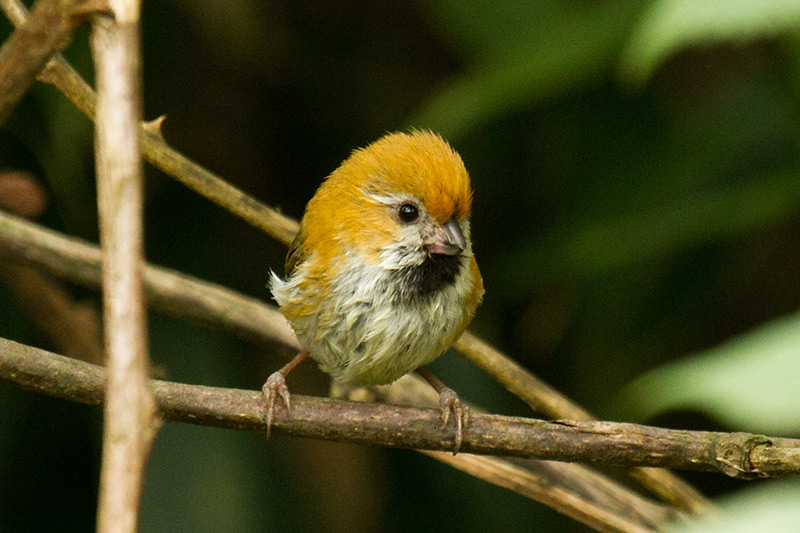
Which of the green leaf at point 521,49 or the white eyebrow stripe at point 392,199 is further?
the green leaf at point 521,49

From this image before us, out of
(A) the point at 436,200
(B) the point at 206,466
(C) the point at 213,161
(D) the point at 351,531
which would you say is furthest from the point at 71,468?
(A) the point at 436,200

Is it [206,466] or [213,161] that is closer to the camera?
[206,466]

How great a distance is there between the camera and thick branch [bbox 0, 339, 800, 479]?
2.11 metres

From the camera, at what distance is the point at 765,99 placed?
4434mm

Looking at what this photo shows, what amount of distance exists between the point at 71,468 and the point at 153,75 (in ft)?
6.84

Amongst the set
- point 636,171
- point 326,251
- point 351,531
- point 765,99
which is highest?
point 765,99

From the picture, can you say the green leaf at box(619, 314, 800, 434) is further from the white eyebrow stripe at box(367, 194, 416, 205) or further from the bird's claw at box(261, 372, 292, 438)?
the white eyebrow stripe at box(367, 194, 416, 205)

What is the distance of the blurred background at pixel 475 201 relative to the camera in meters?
4.03

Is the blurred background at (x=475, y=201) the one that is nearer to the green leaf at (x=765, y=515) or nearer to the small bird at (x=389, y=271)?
the small bird at (x=389, y=271)

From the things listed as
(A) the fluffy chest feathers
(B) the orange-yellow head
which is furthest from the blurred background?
(B) the orange-yellow head

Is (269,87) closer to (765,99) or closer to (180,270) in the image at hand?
(180,270)

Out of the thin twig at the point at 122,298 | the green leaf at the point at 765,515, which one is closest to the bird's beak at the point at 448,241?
the thin twig at the point at 122,298

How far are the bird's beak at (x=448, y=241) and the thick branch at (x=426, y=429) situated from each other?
0.78m

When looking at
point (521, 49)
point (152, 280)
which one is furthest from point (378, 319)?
point (521, 49)
